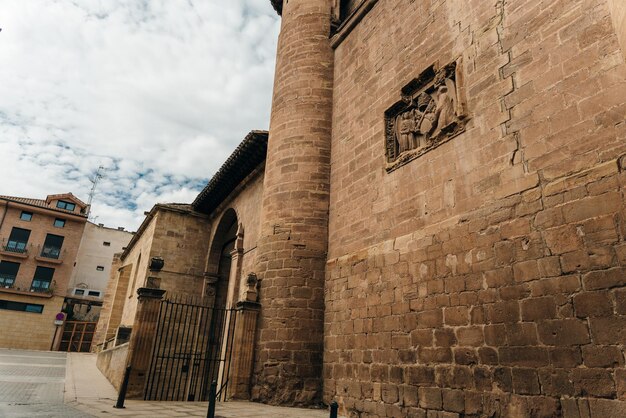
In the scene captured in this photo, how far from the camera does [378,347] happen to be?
546 cm

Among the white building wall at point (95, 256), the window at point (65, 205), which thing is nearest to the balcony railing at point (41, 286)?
the white building wall at point (95, 256)

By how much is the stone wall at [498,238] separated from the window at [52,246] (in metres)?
27.8

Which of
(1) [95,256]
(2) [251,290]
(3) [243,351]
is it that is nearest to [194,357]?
(3) [243,351]

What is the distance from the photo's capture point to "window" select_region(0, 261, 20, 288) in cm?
2572

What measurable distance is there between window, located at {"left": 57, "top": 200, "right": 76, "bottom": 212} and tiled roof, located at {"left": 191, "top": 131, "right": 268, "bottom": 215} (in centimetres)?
2159

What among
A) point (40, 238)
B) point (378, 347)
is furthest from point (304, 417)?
point (40, 238)

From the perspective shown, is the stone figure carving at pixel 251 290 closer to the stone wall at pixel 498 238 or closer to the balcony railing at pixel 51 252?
the stone wall at pixel 498 238

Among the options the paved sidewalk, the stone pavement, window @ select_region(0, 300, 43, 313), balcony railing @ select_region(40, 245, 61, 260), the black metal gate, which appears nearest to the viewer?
the stone pavement

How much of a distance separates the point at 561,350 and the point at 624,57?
8.49 ft

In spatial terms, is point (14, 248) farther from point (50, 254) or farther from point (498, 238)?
point (498, 238)

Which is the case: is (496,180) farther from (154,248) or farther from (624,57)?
(154,248)

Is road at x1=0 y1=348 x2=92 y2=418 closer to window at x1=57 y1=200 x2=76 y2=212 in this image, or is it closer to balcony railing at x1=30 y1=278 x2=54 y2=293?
balcony railing at x1=30 y1=278 x2=54 y2=293

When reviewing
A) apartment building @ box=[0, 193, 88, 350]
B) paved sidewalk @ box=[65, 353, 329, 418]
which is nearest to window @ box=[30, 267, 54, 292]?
apartment building @ box=[0, 193, 88, 350]

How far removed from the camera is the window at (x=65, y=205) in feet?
100
